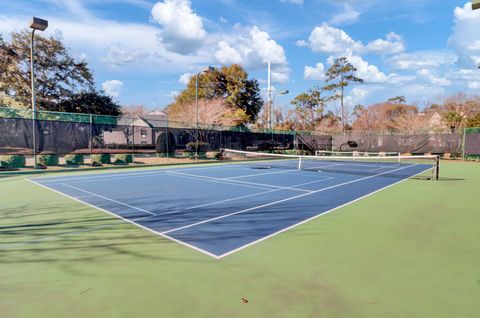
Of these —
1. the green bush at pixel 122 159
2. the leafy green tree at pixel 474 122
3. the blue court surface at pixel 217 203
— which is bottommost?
the blue court surface at pixel 217 203

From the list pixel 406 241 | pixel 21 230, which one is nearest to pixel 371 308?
pixel 406 241

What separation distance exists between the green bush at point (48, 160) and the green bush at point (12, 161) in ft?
2.25

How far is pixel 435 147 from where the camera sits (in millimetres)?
22219

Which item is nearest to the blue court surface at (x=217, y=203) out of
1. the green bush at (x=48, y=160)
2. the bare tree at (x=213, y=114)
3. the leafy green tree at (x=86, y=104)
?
the green bush at (x=48, y=160)

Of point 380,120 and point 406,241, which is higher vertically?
point 380,120

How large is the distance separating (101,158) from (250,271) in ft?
44.8

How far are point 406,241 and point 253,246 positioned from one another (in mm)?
2093

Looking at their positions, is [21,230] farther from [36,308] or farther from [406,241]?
[406,241]

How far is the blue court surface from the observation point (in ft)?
14.3

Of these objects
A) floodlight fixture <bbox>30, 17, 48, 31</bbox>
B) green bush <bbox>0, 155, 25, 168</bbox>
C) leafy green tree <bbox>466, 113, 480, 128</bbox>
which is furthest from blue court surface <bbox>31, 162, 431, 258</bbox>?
leafy green tree <bbox>466, 113, 480, 128</bbox>

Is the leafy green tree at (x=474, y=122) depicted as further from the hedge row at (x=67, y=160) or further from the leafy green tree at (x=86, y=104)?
the leafy green tree at (x=86, y=104)

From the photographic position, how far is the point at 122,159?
1574 centimetres

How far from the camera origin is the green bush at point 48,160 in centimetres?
1355

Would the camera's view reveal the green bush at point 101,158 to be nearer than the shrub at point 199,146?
Yes
